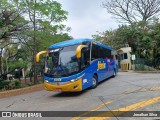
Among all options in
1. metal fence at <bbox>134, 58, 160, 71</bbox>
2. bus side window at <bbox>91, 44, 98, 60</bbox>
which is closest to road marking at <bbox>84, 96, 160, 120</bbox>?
bus side window at <bbox>91, 44, 98, 60</bbox>

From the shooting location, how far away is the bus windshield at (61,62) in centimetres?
1232

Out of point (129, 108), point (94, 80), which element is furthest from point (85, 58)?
point (129, 108)

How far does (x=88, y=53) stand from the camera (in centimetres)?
1364

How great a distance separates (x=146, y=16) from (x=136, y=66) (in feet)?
52.4

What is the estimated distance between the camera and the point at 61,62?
41.2ft

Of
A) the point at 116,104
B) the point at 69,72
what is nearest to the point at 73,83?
the point at 69,72

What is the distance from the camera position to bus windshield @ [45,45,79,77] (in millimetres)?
12320

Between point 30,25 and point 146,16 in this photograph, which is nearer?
point 30,25

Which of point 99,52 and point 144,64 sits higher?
point 99,52

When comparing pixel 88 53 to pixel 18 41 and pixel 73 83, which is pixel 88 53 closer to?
pixel 73 83

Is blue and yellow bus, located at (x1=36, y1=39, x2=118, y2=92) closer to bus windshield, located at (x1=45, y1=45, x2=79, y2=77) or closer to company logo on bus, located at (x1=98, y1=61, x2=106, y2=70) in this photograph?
bus windshield, located at (x1=45, y1=45, x2=79, y2=77)

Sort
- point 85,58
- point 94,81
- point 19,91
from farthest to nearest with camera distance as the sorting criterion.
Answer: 1. point 19,91
2. point 94,81
3. point 85,58

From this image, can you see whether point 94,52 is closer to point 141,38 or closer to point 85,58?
point 85,58

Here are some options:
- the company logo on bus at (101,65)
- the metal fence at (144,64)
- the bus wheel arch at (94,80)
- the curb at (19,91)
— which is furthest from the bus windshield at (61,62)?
the metal fence at (144,64)
